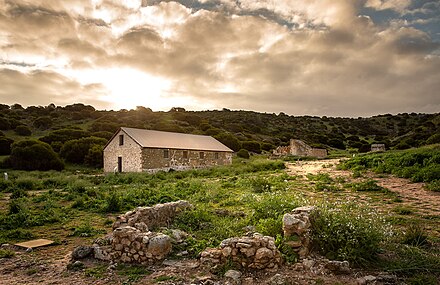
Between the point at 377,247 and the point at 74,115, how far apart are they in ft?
228

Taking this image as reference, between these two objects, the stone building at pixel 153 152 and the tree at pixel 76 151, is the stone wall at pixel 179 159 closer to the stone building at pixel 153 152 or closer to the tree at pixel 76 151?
the stone building at pixel 153 152

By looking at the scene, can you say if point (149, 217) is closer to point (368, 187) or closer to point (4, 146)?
point (368, 187)

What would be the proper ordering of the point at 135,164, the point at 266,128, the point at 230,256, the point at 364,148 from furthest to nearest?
1. the point at 266,128
2. the point at 364,148
3. the point at 135,164
4. the point at 230,256

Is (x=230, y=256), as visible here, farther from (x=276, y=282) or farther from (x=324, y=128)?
(x=324, y=128)

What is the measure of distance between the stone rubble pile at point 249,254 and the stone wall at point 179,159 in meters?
26.8

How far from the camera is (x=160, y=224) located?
32.5ft

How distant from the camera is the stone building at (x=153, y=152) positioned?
3300 centimetres

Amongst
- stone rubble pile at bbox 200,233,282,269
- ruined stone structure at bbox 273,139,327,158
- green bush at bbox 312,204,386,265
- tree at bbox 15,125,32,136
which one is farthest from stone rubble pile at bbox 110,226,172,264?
tree at bbox 15,125,32,136

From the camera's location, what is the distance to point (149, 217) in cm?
962

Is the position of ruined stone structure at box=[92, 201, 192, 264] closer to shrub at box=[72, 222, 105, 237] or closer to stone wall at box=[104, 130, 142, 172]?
shrub at box=[72, 222, 105, 237]

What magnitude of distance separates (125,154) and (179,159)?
19.3 feet

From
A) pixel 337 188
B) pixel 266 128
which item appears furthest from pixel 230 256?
pixel 266 128

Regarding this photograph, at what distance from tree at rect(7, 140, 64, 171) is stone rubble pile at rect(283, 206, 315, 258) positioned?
109 ft

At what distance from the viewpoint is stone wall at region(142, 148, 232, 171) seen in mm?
33000
